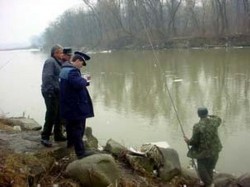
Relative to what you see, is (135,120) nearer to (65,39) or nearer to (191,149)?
(191,149)

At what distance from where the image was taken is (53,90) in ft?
17.8

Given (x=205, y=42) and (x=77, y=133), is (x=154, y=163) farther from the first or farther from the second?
(x=205, y=42)

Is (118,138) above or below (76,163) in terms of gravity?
below

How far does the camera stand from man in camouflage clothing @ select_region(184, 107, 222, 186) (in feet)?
17.9

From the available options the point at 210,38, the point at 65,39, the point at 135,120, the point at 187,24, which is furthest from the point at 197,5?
the point at 135,120

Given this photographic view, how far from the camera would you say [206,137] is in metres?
5.46

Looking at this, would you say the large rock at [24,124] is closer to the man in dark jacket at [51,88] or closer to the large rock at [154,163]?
the man in dark jacket at [51,88]

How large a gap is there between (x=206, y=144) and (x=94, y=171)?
1.74 m

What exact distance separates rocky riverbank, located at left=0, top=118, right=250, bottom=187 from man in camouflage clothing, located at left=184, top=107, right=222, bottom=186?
9.1 inches

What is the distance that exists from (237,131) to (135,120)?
2.84 metres

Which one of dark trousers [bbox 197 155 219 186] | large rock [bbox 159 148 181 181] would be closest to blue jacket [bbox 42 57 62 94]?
large rock [bbox 159 148 181 181]

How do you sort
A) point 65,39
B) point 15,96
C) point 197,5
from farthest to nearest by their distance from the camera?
1. point 65,39
2. point 197,5
3. point 15,96

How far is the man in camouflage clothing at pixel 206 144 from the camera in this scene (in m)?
5.45

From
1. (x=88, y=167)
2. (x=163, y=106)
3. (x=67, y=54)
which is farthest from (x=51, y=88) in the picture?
(x=163, y=106)
